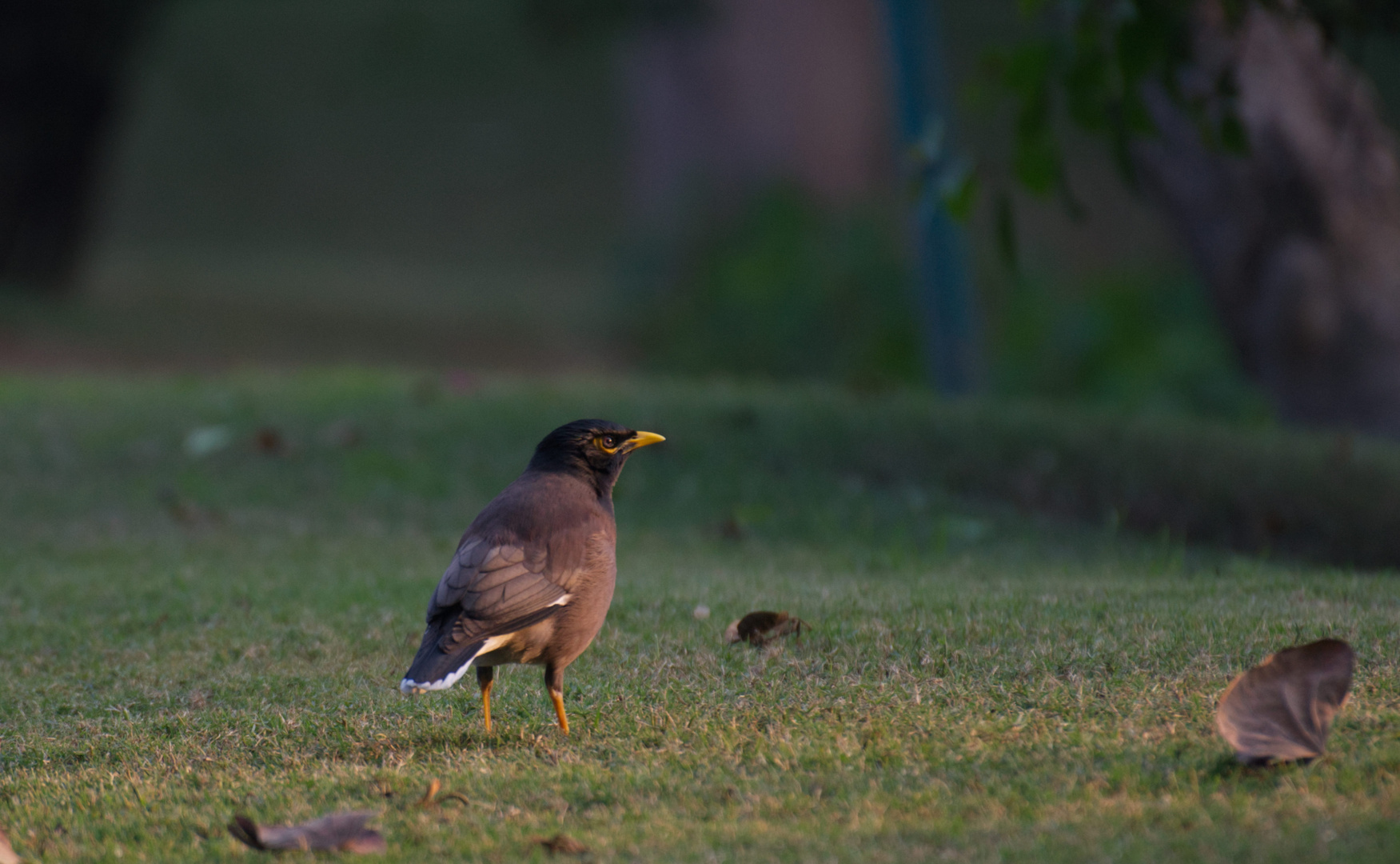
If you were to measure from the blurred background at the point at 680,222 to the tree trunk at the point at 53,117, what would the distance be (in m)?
0.03

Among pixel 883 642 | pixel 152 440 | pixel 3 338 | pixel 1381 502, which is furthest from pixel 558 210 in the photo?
pixel 883 642

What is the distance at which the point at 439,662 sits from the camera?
3406 millimetres

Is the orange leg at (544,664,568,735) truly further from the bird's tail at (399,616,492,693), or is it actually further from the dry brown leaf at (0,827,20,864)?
the dry brown leaf at (0,827,20,864)

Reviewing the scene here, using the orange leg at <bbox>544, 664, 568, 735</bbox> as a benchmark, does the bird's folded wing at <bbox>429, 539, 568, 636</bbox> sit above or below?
above

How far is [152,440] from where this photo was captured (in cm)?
812

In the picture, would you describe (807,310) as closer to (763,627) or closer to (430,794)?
(763,627)

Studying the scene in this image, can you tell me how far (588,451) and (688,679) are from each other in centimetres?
71

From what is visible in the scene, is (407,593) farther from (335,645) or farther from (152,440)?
(152,440)

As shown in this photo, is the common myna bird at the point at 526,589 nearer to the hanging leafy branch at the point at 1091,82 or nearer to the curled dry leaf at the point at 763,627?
the curled dry leaf at the point at 763,627

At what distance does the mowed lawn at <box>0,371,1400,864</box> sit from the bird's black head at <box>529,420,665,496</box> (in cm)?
59

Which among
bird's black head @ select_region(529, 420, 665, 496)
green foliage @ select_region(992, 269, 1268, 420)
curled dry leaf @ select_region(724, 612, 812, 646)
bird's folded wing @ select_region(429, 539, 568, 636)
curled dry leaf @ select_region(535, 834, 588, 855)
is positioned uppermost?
bird's black head @ select_region(529, 420, 665, 496)

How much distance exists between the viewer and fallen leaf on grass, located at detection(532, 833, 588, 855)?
290cm

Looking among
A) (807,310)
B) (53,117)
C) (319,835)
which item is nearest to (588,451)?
(319,835)

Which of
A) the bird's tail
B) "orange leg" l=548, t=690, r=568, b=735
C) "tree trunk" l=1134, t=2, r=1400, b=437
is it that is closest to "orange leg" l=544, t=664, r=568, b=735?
"orange leg" l=548, t=690, r=568, b=735
